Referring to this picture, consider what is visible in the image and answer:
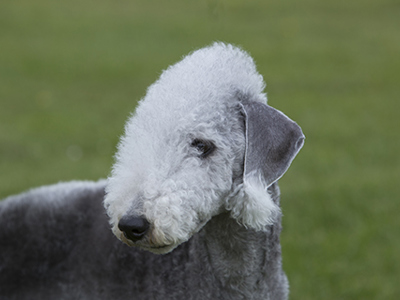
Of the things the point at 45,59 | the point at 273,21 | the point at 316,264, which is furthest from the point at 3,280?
the point at 273,21

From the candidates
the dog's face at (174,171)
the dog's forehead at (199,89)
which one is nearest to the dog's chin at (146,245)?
the dog's face at (174,171)

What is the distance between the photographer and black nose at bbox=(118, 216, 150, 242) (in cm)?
262

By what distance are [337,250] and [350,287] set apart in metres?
0.58

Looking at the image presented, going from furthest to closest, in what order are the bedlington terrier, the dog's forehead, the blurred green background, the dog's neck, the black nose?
1. the blurred green background
2. the dog's neck
3. the dog's forehead
4. the bedlington terrier
5. the black nose

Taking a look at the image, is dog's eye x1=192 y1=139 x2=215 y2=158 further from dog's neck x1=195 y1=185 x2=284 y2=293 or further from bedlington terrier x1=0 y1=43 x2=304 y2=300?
dog's neck x1=195 y1=185 x2=284 y2=293

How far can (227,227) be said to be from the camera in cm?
323

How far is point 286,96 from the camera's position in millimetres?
11453

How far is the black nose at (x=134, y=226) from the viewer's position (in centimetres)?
262

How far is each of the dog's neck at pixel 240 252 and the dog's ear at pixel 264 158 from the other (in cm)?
31

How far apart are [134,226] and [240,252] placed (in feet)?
2.76

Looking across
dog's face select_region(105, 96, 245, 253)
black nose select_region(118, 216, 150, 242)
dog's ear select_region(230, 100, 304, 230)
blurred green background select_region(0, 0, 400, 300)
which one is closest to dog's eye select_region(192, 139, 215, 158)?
dog's face select_region(105, 96, 245, 253)

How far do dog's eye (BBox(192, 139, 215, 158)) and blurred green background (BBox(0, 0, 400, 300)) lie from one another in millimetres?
1054

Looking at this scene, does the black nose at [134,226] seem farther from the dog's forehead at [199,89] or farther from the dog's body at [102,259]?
the dog's body at [102,259]

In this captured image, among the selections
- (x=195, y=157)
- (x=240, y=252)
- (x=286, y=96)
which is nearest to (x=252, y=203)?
(x=195, y=157)
